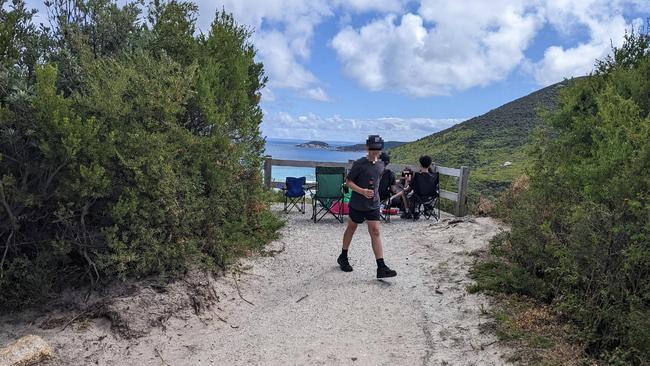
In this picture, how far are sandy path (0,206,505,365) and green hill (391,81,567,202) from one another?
6226mm

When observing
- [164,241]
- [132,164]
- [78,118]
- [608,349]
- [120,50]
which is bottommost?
[608,349]

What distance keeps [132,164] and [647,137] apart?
453 centimetres

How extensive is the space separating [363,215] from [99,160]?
3106 mm

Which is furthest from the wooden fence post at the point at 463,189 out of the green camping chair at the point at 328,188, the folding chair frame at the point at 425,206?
the green camping chair at the point at 328,188

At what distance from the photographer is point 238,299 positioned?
5488 millimetres

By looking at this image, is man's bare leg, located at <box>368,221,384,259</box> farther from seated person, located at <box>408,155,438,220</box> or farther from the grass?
seated person, located at <box>408,155,438,220</box>

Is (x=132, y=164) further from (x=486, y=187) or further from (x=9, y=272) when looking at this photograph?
(x=486, y=187)

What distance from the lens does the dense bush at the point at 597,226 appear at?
3582 mm

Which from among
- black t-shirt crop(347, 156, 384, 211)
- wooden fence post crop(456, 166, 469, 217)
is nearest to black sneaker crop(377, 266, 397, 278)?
black t-shirt crop(347, 156, 384, 211)

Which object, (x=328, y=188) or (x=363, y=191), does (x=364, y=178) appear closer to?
(x=363, y=191)

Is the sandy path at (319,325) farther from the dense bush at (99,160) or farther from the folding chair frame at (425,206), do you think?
the folding chair frame at (425,206)

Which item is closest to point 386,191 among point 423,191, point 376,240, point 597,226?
point 423,191

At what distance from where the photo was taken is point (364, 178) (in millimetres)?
5957

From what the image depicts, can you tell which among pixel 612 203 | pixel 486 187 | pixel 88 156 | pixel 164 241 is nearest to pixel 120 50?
pixel 88 156
